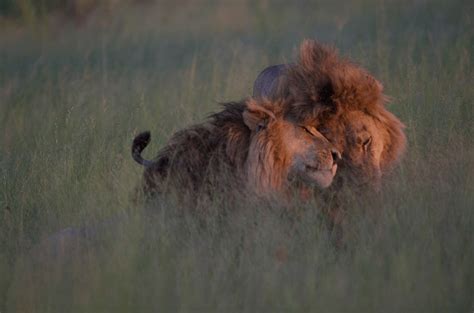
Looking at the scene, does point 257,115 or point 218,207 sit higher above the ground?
point 257,115

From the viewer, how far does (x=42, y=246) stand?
5.42 metres

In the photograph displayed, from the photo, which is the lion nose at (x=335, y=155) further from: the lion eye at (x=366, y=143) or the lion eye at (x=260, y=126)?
the lion eye at (x=260, y=126)

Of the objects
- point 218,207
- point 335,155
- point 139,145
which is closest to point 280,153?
point 335,155

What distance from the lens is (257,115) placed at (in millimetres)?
5258

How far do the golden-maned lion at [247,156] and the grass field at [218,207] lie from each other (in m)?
0.16

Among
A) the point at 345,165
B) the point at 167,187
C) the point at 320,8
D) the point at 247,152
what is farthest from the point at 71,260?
the point at 320,8

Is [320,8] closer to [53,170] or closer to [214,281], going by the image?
[53,170]

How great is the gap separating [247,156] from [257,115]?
0.83 feet

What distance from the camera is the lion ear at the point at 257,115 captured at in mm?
5250

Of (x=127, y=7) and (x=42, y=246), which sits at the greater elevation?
(x=127, y=7)

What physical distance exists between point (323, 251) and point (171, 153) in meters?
1.16

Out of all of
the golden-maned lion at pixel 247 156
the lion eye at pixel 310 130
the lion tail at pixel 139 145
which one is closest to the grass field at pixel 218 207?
the golden-maned lion at pixel 247 156

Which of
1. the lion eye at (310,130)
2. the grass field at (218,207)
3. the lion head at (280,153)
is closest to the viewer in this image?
the grass field at (218,207)

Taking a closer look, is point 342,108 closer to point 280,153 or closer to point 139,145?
point 280,153
